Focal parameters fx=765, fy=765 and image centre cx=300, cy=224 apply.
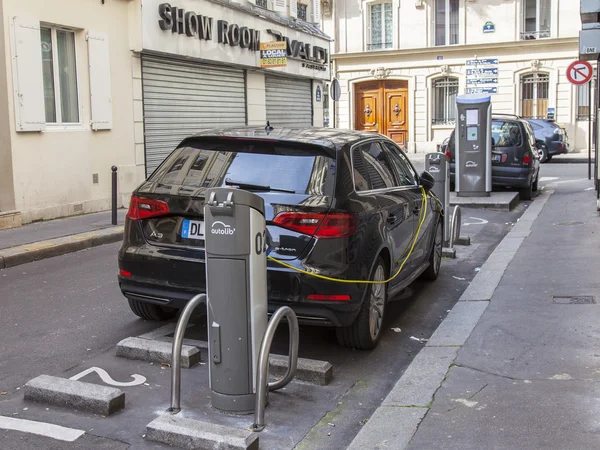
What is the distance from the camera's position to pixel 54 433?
13.7 ft

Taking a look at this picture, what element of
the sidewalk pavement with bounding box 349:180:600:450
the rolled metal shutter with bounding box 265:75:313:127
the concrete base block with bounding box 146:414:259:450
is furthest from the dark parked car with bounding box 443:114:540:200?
the concrete base block with bounding box 146:414:259:450

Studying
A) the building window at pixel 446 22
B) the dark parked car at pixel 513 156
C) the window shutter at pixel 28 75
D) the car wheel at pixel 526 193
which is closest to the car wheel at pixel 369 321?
the window shutter at pixel 28 75

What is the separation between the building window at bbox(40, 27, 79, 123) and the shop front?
1916 millimetres

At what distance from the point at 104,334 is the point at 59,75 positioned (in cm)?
800

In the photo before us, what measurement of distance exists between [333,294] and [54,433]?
2.00 metres

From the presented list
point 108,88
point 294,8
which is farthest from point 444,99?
Result: point 108,88

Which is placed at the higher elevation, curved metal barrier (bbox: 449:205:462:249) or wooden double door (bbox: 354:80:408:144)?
wooden double door (bbox: 354:80:408:144)

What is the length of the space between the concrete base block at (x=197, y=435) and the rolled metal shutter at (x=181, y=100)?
36.0 feet

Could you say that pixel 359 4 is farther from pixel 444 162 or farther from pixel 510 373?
pixel 510 373

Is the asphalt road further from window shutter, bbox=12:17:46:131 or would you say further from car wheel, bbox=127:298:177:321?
window shutter, bbox=12:17:46:131

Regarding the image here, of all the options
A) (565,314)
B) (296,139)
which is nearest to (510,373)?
(565,314)

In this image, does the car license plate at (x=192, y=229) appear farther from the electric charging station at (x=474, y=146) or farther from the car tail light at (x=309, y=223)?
the electric charging station at (x=474, y=146)

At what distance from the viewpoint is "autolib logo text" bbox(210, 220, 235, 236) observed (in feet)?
13.5

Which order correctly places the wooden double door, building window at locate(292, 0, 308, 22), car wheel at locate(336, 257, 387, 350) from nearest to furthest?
car wheel at locate(336, 257, 387, 350) → building window at locate(292, 0, 308, 22) → the wooden double door
